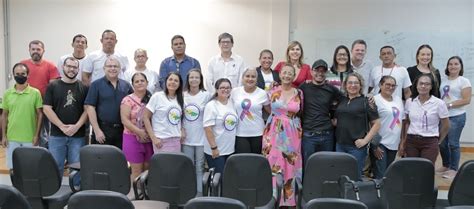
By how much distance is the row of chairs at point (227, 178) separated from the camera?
3.15 metres

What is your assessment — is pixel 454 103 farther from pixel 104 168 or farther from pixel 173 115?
pixel 104 168

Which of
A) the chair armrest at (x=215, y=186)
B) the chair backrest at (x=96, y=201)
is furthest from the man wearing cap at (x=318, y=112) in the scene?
the chair backrest at (x=96, y=201)

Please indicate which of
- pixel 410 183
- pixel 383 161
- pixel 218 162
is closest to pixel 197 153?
pixel 218 162

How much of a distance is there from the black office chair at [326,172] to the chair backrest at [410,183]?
260mm

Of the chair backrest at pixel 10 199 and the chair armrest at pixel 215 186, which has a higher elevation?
the chair backrest at pixel 10 199

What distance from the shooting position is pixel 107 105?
4070mm

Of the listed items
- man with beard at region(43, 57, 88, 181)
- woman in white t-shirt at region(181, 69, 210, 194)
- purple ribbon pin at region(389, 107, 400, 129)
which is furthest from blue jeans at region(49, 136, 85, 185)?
purple ribbon pin at region(389, 107, 400, 129)

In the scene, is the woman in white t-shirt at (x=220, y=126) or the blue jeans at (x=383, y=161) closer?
the woman in white t-shirt at (x=220, y=126)

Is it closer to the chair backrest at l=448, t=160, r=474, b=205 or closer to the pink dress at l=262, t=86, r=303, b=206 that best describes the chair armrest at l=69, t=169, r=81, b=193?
the pink dress at l=262, t=86, r=303, b=206

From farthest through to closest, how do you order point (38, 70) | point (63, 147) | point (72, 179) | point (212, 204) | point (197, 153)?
1. point (38, 70)
2. point (63, 147)
3. point (197, 153)
4. point (72, 179)
5. point (212, 204)

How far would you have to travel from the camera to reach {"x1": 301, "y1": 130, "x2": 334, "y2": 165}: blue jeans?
3941mm

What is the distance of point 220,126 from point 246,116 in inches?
10.1

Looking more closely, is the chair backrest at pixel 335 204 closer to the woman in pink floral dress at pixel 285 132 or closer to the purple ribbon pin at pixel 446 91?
the woman in pink floral dress at pixel 285 132

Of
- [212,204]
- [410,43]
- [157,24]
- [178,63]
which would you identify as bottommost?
[212,204]
